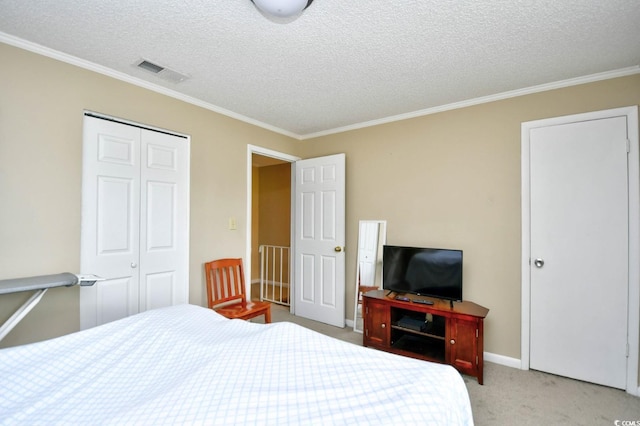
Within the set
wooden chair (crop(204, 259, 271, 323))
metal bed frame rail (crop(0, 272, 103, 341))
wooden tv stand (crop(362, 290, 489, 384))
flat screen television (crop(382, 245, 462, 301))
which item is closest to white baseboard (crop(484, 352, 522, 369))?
wooden tv stand (crop(362, 290, 489, 384))

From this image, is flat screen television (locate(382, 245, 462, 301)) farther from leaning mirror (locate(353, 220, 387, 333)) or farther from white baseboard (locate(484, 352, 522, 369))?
white baseboard (locate(484, 352, 522, 369))

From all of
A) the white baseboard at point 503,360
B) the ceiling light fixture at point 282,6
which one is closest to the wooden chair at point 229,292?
the white baseboard at point 503,360

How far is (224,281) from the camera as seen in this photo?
123 inches

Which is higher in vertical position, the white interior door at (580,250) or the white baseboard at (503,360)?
the white interior door at (580,250)

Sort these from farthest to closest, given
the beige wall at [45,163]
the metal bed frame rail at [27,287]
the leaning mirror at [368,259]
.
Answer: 1. the leaning mirror at [368,259]
2. the beige wall at [45,163]
3. the metal bed frame rail at [27,287]

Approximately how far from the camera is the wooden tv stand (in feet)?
8.18

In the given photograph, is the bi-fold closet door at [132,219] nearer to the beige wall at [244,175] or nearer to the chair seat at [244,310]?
the beige wall at [244,175]

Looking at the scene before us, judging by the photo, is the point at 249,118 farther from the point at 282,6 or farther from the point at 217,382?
the point at 217,382

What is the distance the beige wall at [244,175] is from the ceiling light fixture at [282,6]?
1.66 metres

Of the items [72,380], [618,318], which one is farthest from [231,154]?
[618,318]

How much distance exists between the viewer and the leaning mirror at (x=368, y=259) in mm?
3496

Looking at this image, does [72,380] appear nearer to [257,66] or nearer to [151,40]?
[151,40]

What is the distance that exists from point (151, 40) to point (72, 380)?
6.60ft

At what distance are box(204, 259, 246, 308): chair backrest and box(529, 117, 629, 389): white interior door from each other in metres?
2.86
